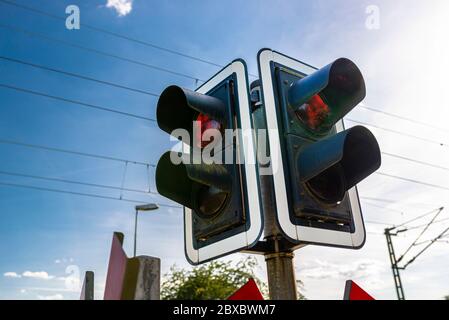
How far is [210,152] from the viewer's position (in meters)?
2.17

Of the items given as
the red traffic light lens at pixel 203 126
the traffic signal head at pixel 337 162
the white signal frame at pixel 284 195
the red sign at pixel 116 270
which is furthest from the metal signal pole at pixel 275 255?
the red sign at pixel 116 270

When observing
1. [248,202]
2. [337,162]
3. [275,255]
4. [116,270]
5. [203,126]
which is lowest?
[116,270]

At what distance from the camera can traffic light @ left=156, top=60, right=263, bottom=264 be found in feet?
6.24

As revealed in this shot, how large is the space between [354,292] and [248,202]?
77cm

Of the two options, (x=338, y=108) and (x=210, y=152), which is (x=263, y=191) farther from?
(x=338, y=108)

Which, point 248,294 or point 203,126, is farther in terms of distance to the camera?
point 203,126

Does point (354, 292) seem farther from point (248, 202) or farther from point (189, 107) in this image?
point (189, 107)

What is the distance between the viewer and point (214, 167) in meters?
1.95

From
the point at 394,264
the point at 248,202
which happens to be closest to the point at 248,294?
the point at 248,202

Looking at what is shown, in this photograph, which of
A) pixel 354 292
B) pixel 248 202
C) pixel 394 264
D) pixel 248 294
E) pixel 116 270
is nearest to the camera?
pixel 116 270

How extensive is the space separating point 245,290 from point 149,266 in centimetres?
90

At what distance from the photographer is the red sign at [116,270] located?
1.04 metres

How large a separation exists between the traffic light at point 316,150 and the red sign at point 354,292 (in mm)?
218
